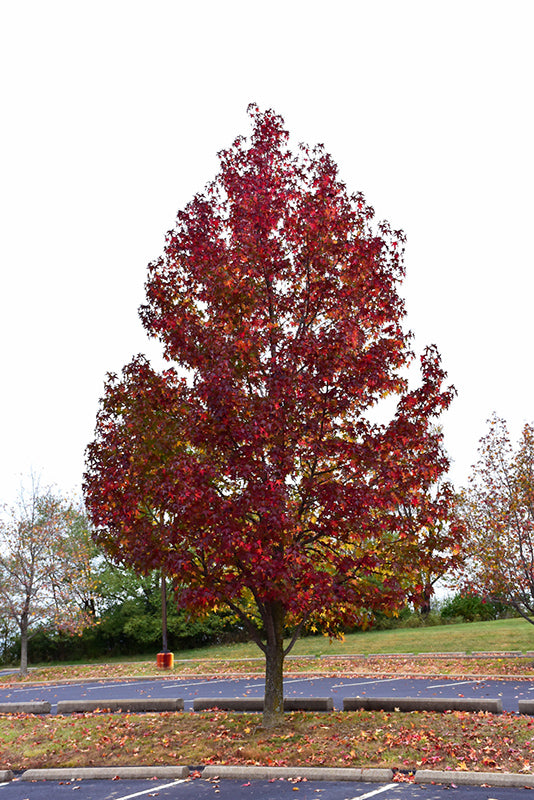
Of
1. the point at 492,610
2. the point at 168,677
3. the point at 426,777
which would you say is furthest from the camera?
the point at 492,610

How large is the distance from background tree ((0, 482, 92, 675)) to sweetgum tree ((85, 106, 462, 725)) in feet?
63.9

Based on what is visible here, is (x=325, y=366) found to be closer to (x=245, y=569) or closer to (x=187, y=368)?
(x=187, y=368)

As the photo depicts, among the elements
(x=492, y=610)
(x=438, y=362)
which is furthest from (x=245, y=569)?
(x=492, y=610)

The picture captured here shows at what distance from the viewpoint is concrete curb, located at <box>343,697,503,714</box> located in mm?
11805

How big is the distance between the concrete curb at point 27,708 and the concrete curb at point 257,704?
4.08 metres

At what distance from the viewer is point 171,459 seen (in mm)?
10547

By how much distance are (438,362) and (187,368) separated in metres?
4.16

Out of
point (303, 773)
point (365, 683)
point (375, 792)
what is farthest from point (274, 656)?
point (365, 683)

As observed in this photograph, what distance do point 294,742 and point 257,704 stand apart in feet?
10.6

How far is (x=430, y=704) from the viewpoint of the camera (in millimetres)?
12000

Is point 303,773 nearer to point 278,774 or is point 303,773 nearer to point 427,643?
point 278,774

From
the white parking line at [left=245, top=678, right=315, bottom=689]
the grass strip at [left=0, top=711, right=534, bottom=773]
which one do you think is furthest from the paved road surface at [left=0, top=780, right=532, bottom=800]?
the white parking line at [left=245, top=678, right=315, bottom=689]

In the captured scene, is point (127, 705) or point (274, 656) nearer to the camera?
point (274, 656)

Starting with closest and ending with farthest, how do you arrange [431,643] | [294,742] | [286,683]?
[294,742]
[286,683]
[431,643]
